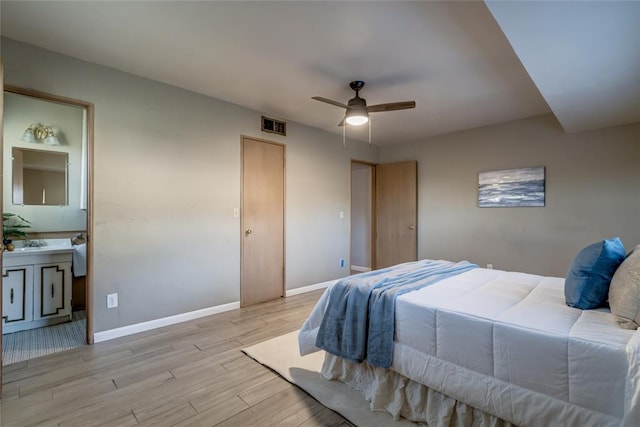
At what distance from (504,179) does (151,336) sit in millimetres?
4796

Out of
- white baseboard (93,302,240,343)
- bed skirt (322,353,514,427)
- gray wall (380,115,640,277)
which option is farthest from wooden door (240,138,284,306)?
gray wall (380,115,640,277)

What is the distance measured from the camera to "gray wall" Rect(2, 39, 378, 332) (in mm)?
2658

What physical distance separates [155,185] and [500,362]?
3.17 meters

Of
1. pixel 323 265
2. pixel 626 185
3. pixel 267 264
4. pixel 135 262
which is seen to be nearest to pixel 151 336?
pixel 135 262

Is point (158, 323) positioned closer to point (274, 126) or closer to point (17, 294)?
point (17, 294)

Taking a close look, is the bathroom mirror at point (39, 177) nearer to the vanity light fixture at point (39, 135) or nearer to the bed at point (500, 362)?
the vanity light fixture at point (39, 135)

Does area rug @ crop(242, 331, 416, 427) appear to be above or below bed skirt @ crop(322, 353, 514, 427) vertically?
below

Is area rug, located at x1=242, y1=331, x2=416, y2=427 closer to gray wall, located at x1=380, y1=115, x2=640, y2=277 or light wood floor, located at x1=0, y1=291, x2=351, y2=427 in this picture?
light wood floor, located at x1=0, y1=291, x2=351, y2=427

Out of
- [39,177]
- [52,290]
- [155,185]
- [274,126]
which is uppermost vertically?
[274,126]

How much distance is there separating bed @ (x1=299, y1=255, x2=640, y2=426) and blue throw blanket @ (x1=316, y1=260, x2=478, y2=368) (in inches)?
1.1

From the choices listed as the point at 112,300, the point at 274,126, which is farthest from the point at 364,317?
the point at 274,126

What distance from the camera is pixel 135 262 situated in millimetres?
2877

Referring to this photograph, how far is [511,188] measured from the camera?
4148 mm

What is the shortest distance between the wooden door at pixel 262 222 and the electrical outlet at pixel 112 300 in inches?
51.5
